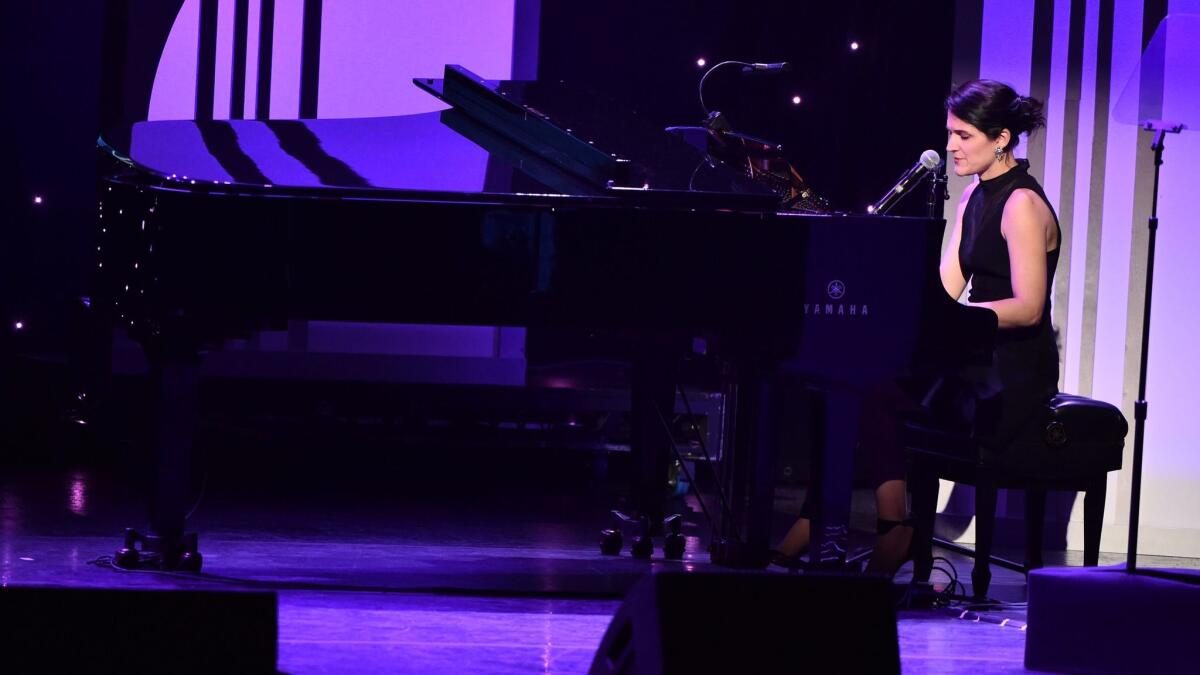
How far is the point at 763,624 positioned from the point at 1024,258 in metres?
1.96

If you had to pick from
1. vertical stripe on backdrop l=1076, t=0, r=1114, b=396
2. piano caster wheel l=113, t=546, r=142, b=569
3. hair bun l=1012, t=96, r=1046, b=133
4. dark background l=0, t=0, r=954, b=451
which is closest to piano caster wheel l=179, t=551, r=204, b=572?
piano caster wheel l=113, t=546, r=142, b=569

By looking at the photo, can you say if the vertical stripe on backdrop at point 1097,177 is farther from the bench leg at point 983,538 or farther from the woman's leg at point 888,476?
the woman's leg at point 888,476

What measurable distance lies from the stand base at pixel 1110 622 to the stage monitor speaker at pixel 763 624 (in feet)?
3.40

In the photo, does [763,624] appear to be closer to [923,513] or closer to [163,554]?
[163,554]

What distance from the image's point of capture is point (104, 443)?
5734 millimetres

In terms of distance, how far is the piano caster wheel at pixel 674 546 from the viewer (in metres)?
3.98

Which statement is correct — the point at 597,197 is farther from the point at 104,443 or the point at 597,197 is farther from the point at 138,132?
the point at 104,443

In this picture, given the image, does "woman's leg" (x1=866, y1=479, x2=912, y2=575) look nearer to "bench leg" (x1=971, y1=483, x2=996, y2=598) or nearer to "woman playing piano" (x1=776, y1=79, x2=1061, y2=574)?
"woman playing piano" (x1=776, y1=79, x2=1061, y2=574)

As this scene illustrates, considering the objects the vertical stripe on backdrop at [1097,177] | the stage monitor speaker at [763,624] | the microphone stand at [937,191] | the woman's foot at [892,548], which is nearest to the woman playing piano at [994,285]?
the woman's foot at [892,548]

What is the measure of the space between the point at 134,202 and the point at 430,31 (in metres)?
2.83

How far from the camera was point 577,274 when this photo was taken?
10.3 feet

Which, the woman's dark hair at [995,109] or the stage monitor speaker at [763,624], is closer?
the stage monitor speaker at [763,624]

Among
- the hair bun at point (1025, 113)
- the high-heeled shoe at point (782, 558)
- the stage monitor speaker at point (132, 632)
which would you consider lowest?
the high-heeled shoe at point (782, 558)

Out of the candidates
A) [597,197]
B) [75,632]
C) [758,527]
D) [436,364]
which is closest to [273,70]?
[436,364]
